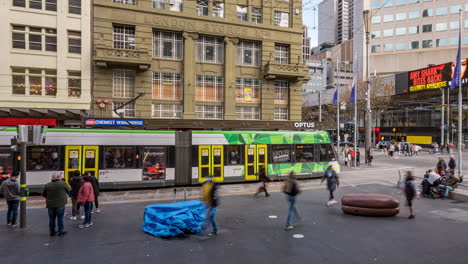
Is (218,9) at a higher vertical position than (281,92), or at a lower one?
higher

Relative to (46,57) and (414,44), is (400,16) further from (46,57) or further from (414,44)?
(46,57)

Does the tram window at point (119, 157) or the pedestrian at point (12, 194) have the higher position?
the tram window at point (119, 157)

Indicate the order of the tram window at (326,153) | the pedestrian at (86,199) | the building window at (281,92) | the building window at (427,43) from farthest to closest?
the building window at (427,43) < the building window at (281,92) < the tram window at (326,153) < the pedestrian at (86,199)

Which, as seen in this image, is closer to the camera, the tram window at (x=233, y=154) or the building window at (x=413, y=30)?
the tram window at (x=233, y=154)

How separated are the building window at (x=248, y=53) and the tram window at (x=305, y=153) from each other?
38.4ft

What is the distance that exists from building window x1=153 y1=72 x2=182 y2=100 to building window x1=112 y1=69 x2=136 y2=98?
1.86 m

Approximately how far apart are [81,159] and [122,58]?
1052cm

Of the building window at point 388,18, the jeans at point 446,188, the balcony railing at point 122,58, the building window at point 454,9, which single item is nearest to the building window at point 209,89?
the balcony railing at point 122,58

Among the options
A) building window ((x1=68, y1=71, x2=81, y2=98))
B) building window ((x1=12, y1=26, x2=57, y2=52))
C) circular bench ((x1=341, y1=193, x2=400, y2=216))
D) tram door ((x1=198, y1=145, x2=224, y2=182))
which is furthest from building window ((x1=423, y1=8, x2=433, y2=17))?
building window ((x1=12, y1=26, x2=57, y2=52))

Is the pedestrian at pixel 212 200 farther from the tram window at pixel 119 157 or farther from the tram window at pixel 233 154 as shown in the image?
the tram window at pixel 233 154

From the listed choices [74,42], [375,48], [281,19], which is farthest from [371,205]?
[375,48]

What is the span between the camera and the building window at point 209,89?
26.0 meters

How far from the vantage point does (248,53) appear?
90.5 ft

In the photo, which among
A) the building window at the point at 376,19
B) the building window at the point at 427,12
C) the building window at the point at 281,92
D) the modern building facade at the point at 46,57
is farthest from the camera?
the building window at the point at 376,19
